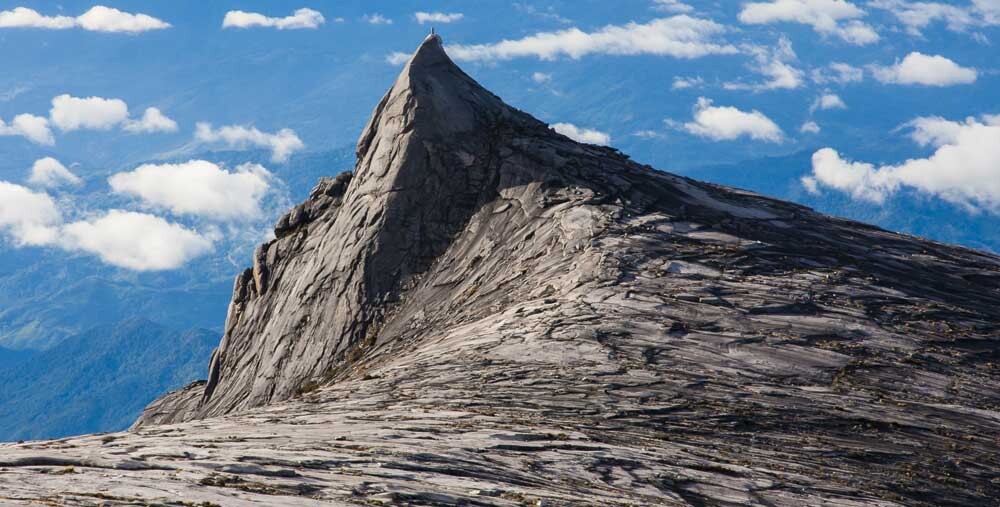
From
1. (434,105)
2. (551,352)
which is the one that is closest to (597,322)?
(551,352)

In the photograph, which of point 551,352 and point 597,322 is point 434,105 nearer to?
point 597,322

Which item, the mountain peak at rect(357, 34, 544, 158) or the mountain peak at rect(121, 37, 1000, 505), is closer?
the mountain peak at rect(121, 37, 1000, 505)

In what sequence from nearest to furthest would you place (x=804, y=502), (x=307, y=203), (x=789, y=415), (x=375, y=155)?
1. (x=804, y=502)
2. (x=789, y=415)
3. (x=375, y=155)
4. (x=307, y=203)

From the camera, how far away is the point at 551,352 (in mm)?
35281

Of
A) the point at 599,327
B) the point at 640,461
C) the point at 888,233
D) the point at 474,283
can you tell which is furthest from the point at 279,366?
the point at 888,233

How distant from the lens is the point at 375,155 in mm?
54938

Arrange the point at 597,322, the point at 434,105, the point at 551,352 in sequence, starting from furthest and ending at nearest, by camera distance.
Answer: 1. the point at 434,105
2. the point at 597,322
3. the point at 551,352

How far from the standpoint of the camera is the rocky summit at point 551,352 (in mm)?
24109

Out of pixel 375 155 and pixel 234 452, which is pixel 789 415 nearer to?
pixel 234 452

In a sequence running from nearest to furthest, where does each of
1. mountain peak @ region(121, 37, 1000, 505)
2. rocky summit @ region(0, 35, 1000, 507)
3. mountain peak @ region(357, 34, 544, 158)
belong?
rocky summit @ region(0, 35, 1000, 507), mountain peak @ region(121, 37, 1000, 505), mountain peak @ region(357, 34, 544, 158)

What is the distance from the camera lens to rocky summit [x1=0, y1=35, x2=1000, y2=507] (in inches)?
949

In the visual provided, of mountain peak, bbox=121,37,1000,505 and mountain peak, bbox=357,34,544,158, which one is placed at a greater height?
mountain peak, bbox=357,34,544,158

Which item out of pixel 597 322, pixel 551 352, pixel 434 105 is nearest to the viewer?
pixel 551 352

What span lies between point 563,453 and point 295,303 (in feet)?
91.9
